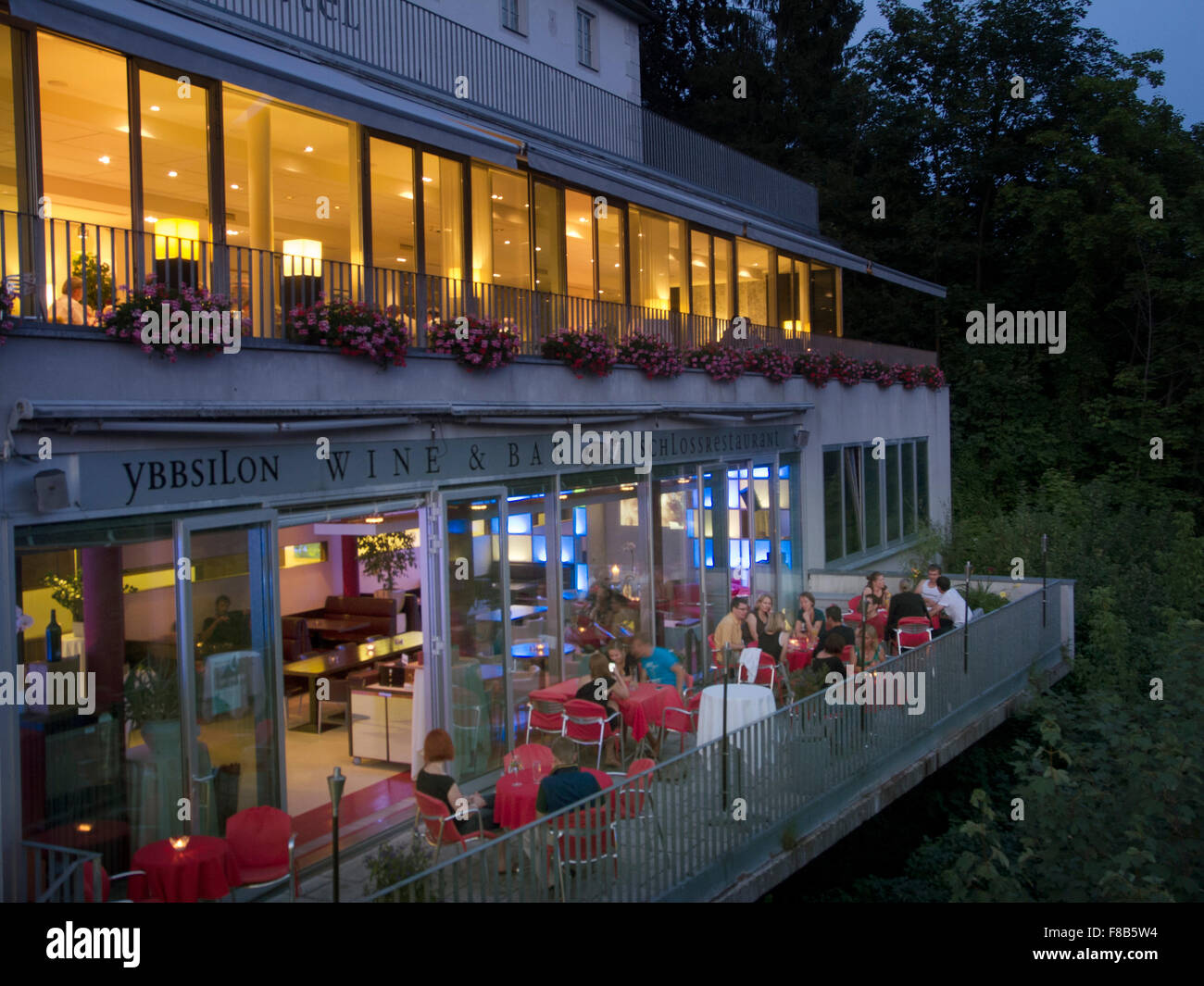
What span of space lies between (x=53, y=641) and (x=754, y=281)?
15.8 m

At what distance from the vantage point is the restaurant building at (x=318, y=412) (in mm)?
8055

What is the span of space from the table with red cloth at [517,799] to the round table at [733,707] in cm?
171

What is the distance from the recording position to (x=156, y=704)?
8.48 m

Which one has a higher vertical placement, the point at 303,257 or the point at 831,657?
the point at 303,257

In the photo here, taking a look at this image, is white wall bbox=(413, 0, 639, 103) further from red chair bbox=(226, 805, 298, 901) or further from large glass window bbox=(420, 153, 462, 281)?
Answer: red chair bbox=(226, 805, 298, 901)

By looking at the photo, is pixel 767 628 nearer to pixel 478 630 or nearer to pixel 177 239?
pixel 478 630

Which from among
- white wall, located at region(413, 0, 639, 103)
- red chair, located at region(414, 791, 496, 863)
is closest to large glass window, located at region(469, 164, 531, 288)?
white wall, located at region(413, 0, 639, 103)

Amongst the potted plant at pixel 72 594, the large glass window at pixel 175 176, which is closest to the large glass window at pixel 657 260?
the large glass window at pixel 175 176

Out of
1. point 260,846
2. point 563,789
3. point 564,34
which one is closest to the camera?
point 260,846

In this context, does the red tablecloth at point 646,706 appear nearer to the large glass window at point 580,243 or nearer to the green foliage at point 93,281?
the large glass window at point 580,243

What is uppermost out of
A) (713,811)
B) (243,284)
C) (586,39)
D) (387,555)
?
(586,39)

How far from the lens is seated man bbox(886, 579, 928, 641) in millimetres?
14414

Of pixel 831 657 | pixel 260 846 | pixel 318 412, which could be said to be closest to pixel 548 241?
pixel 318 412
